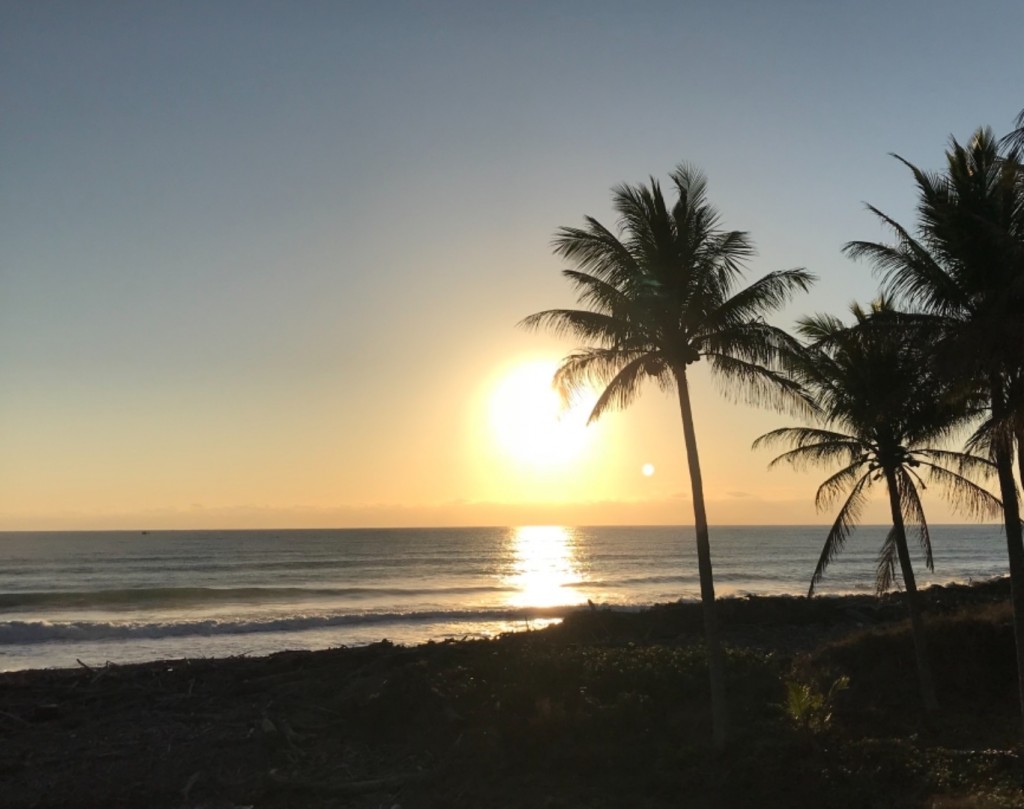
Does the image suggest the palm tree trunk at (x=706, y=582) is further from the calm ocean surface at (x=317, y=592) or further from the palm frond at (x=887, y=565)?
the calm ocean surface at (x=317, y=592)

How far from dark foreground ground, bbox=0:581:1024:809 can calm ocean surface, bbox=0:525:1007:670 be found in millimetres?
13923

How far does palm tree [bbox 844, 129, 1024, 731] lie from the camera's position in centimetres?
1009

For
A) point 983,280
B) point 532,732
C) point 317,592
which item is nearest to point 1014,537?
point 983,280

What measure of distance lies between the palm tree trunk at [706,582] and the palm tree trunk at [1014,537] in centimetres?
388

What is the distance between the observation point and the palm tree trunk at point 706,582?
36.2 feet

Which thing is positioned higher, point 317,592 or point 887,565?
point 887,565

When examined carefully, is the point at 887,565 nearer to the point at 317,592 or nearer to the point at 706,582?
the point at 706,582

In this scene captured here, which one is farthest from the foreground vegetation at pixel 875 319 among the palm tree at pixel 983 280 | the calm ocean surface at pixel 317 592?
the calm ocean surface at pixel 317 592

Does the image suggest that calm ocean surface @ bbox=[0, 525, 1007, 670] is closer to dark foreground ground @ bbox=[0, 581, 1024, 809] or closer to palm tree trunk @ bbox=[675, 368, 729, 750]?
dark foreground ground @ bbox=[0, 581, 1024, 809]

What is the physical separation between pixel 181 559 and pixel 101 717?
7344cm

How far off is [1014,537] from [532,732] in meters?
7.37

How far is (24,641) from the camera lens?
110 ft

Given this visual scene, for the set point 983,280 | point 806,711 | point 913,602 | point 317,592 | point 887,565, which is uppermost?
point 983,280

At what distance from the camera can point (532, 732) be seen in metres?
12.1
